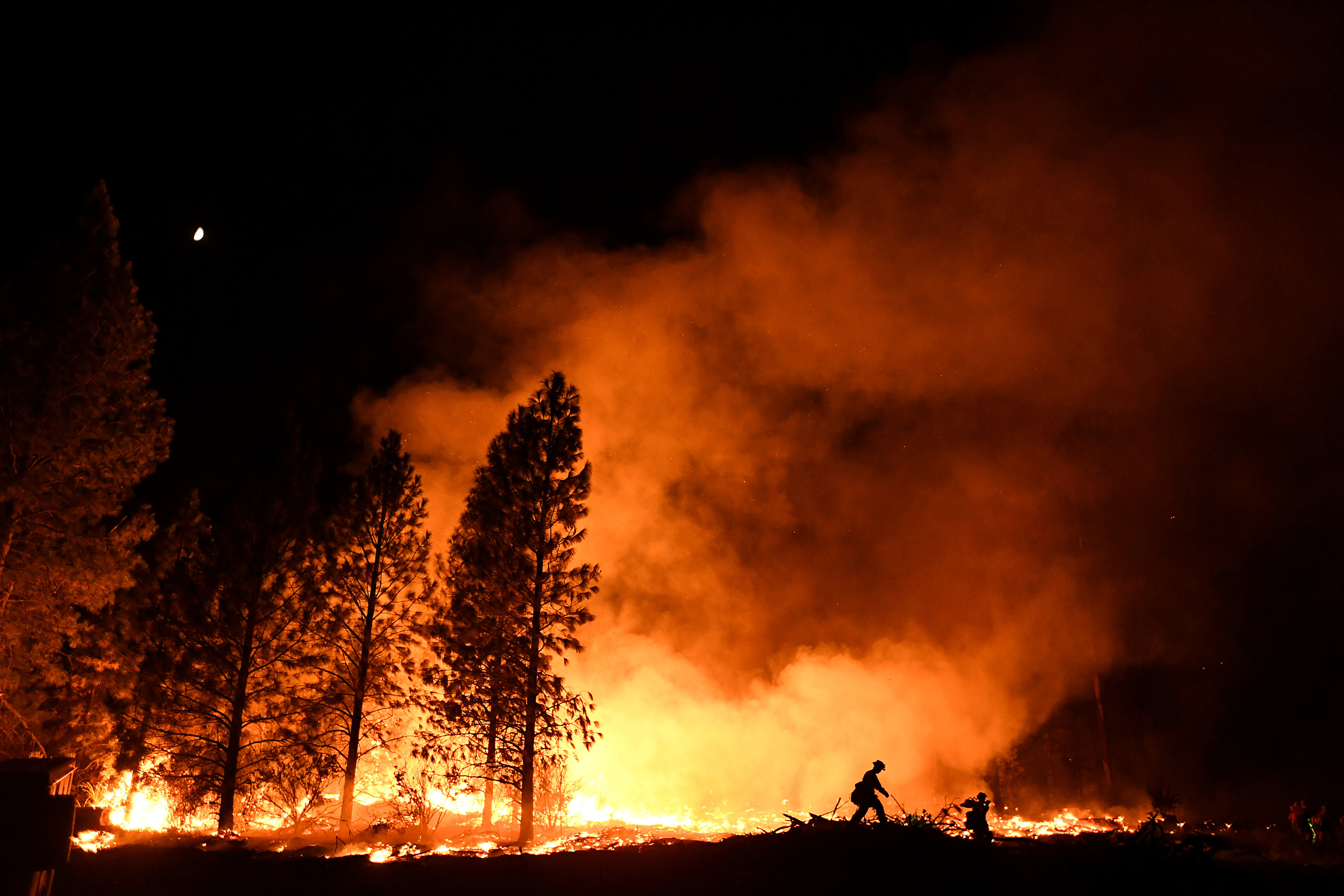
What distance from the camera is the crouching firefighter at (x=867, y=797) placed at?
41.8 ft

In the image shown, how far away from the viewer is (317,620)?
818 inches

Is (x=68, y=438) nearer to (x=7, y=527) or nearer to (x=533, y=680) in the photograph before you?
(x=7, y=527)

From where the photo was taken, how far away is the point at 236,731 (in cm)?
1917

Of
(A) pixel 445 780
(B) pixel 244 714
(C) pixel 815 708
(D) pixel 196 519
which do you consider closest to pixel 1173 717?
(C) pixel 815 708

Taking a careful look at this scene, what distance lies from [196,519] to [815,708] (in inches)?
868

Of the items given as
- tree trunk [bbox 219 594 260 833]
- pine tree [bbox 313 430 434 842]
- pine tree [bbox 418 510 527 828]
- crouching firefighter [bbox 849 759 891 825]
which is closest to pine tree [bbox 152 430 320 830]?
tree trunk [bbox 219 594 260 833]

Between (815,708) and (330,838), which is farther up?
(815,708)

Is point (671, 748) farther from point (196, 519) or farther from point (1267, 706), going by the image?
point (1267, 706)

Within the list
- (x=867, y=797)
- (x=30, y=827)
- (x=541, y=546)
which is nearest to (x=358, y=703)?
(x=541, y=546)

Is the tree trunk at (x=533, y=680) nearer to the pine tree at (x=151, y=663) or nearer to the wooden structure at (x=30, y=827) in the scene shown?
the pine tree at (x=151, y=663)

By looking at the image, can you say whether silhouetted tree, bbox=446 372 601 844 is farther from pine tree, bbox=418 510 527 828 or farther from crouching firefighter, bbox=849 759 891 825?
crouching firefighter, bbox=849 759 891 825

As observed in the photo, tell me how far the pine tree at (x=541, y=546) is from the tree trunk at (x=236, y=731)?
6.14m

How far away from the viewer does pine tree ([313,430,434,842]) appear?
67.5ft

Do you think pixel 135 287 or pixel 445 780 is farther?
pixel 445 780
